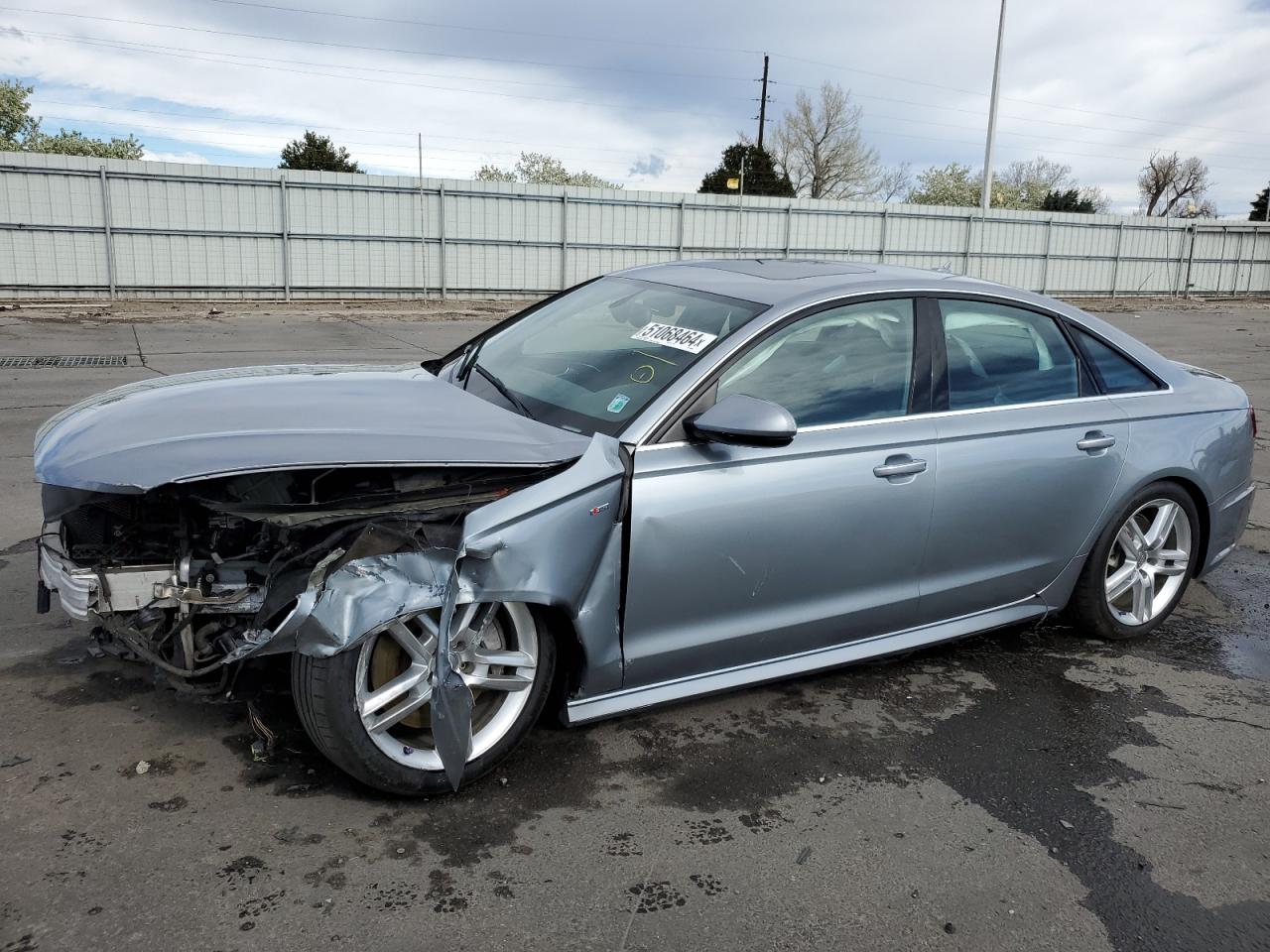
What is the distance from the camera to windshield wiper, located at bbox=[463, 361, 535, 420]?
3592mm

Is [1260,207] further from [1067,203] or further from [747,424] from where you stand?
[747,424]

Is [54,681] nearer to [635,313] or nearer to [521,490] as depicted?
[521,490]

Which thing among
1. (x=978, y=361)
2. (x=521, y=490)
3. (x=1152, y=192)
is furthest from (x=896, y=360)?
(x=1152, y=192)

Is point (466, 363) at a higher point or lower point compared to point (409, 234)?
lower

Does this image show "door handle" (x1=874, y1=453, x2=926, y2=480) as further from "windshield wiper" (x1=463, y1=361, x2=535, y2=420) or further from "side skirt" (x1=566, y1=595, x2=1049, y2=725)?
"windshield wiper" (x1=463, y1=361, x2=535, y2=420)

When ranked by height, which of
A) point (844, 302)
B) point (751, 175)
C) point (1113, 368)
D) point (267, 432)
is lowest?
point (267, 432)

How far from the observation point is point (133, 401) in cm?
341

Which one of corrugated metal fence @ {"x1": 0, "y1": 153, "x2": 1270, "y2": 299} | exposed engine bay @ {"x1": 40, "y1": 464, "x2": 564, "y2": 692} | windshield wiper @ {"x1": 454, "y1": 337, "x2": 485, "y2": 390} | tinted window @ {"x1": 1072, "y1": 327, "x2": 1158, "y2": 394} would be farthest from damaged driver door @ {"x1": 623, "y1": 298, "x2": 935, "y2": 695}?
corrugated metal fence @ {"x1": 0, "y1": 153, "x2": 1270, "y2": 299}

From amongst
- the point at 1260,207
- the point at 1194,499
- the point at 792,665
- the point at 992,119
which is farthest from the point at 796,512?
the point at 1260,207

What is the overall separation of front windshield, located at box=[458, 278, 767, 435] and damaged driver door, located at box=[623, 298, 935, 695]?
0.19 meters

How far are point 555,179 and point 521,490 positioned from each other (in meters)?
64.5

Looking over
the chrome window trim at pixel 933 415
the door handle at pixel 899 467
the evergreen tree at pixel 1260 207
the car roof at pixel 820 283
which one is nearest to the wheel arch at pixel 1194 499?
the chrome window trim at pixel 933 415

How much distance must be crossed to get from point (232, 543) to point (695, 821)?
1557 millimetres

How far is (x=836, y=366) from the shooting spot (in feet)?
12.1
